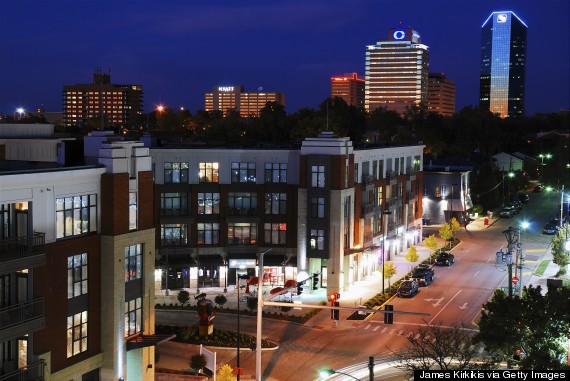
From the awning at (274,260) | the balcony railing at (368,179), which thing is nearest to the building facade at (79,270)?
the awning at (274,260)

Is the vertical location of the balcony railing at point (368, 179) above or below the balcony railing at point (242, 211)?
above

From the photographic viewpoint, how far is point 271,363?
157 feet

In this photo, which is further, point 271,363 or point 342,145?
point 342,145

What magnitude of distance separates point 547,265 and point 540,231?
26.9 metres

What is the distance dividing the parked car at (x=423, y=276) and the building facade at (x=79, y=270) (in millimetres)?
34541

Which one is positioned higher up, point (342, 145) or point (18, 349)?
point (342, 145)

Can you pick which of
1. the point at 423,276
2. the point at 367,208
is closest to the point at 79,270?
the point at 423,276

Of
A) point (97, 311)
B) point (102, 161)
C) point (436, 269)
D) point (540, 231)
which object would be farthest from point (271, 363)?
point (540, 231)

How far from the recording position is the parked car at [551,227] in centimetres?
10325

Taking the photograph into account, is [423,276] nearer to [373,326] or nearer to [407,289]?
[407,289]

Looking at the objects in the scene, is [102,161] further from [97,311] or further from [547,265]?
[547,265]

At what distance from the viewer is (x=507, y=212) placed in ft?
400

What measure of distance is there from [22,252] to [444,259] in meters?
55.0

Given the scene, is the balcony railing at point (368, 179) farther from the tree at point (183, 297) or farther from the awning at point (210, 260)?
the tree at point (183, 297)
